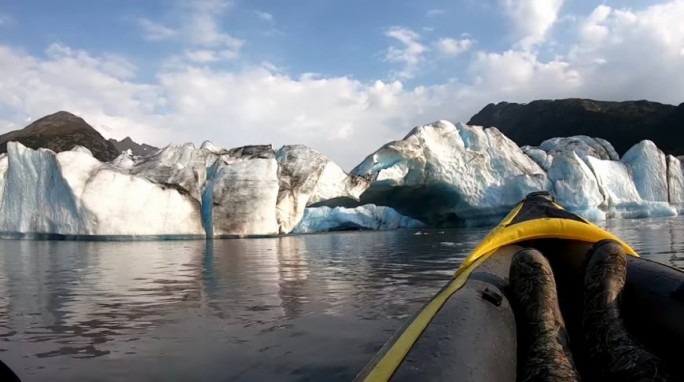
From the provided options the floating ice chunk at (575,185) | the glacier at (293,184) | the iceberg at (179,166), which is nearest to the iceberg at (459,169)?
the glacier at (293,184)

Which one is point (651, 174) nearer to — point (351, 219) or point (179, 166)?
point (351, 219)

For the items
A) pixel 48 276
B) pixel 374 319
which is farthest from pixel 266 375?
pixel 48 276

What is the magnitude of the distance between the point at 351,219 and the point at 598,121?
5346 cm

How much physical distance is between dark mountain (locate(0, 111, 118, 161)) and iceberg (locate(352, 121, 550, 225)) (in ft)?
246

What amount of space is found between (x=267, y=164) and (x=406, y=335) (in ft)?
77.3

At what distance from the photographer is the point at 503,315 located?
7.53ft

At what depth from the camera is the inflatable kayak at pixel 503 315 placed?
1.62 m

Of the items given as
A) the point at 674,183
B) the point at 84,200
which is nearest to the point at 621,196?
the point at 674,183

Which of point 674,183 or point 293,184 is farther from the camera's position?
point 674,183

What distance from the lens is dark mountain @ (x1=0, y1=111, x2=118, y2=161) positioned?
293ft

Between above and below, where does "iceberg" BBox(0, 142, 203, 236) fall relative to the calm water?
above

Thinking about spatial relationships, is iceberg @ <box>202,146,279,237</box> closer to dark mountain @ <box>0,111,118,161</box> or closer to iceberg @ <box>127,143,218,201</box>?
iceberg @ <box>127,143,218,201</box>

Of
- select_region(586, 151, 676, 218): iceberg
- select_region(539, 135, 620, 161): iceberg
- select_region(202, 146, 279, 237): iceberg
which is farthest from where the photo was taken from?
select_region(539, 135, 620, 161): iceberg

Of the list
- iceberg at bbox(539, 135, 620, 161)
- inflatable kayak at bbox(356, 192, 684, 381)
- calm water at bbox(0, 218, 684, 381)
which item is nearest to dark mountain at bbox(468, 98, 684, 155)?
iceberg at bbox(539, 135, 620, 161)
